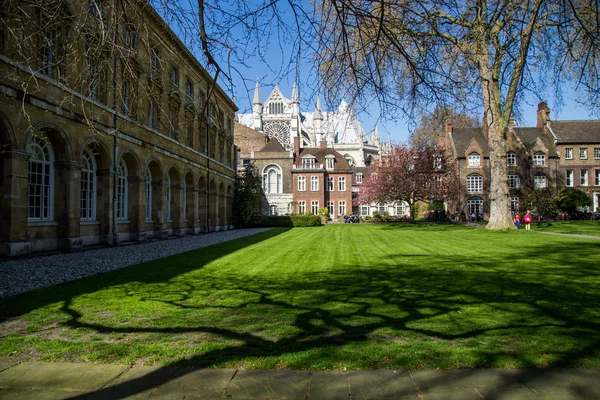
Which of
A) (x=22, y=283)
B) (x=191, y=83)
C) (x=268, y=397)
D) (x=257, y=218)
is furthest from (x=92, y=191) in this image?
(x=257, y=218)

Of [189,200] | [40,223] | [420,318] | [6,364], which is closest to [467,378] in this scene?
[420,318]

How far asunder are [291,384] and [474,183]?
172 ft

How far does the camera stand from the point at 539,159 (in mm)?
50219

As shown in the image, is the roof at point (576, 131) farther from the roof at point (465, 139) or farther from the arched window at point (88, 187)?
the arched window at point (88, 187)

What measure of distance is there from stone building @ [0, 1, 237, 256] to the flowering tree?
20344 millimetres

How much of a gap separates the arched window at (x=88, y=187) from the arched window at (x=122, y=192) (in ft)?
7.08

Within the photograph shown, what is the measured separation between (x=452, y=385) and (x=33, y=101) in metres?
13.6

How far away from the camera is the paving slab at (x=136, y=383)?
2.94m

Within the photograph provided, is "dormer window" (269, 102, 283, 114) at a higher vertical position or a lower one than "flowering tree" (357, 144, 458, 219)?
higher

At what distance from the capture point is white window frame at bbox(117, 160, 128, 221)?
729 inches

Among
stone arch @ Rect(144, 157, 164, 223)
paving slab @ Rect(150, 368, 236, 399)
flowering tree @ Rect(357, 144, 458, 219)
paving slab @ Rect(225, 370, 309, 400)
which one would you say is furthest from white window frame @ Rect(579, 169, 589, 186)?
paving slab @ Rect(150, 368, 236, 399)

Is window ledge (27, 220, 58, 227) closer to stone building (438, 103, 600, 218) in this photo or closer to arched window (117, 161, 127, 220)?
arched window (117, 161, 127, 220)

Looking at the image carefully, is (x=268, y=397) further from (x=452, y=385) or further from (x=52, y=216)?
(x=52, y=216)

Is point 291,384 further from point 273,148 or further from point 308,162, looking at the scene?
point 273,148
